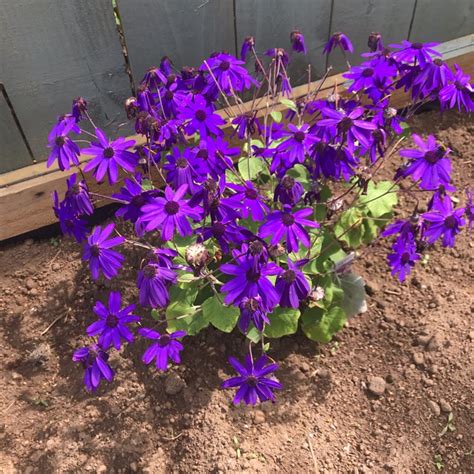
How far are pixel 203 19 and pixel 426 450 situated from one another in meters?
1.89

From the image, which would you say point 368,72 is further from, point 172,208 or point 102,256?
point 102,256

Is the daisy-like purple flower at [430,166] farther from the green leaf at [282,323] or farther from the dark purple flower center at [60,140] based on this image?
the dark purple flower center at [60,140]

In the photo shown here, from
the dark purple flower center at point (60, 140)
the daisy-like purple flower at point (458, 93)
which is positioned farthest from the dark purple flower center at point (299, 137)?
the dark purple flower center at point (60, 140)

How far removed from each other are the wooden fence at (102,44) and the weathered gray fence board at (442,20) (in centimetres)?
23

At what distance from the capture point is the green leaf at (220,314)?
5.97 ft

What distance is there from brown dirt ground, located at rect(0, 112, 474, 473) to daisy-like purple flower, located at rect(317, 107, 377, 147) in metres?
0.96

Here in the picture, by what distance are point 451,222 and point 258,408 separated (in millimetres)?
972

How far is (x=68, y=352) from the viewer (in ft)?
7.12

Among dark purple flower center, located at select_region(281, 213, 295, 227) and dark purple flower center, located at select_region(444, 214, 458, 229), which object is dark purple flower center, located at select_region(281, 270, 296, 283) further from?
dark purple flower center, located at select_region(444, 214, 458, 229)

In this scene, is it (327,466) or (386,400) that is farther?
(386,400)

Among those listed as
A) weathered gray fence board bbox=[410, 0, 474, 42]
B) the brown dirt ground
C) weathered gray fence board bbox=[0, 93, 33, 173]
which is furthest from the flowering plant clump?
weathered gray fence board bbox=[410, 0, 474, 42]

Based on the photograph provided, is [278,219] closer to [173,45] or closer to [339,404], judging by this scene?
[339,404]

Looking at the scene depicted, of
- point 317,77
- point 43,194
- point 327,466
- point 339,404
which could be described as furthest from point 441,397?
point 43,194

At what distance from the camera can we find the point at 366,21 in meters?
2.66
